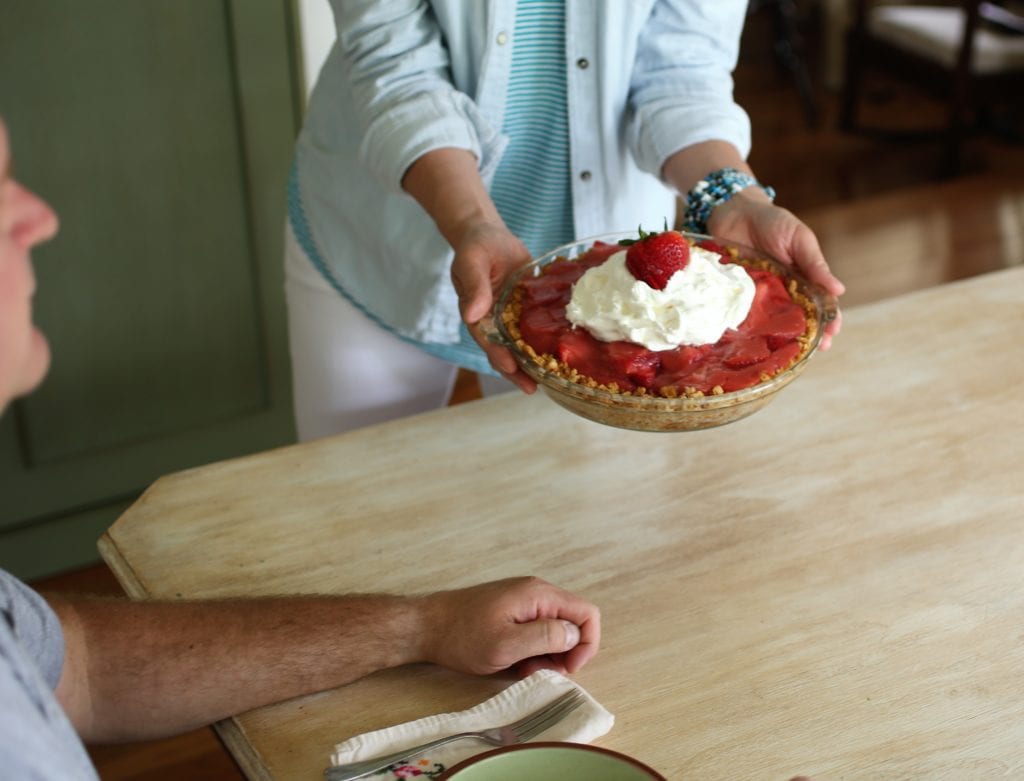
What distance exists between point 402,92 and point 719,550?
0.67m

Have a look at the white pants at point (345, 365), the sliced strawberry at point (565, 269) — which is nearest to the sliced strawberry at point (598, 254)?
the sliced strawberry at point (565, 269)

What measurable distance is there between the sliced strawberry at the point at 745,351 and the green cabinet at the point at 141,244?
1.41 meters

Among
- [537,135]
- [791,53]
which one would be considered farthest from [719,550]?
[791,53]

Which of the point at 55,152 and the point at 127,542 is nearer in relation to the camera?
the point at 127,542

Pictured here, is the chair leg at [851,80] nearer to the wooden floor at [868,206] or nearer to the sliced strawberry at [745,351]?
the wooden floor at [868,206]

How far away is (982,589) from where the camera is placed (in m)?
1.08

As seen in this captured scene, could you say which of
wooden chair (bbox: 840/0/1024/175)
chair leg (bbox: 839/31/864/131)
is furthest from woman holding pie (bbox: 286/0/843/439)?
chair leg (bbox: 839/31/864/131)

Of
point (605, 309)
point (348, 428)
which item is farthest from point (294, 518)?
point (348, 428)

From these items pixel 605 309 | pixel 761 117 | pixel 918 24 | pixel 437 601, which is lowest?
pixel 761 117

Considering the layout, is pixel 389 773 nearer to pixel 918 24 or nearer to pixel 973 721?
pixel 973 721

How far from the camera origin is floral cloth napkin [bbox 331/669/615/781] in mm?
899

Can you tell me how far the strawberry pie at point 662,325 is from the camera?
1.16 m

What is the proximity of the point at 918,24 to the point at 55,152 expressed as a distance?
11.1 feet

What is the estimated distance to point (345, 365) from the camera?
1.64 metres
